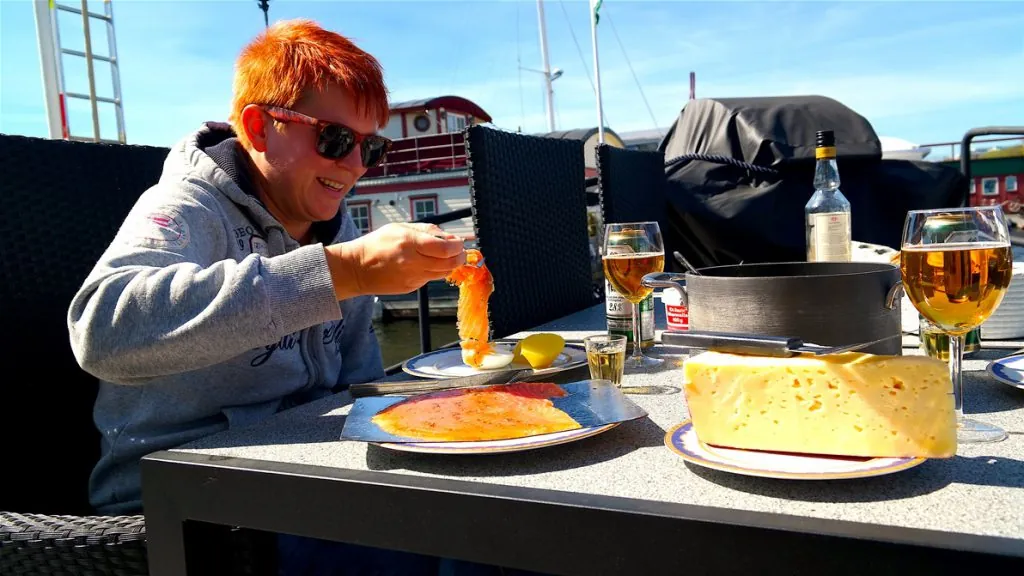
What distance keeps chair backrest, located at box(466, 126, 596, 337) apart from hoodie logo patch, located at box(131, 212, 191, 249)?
1.02 meters

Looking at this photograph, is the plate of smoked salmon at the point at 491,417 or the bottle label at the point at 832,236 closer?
the plate of smoked salmon at the point at 491,417

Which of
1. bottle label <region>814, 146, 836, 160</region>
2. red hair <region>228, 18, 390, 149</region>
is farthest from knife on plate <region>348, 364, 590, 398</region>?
bottle label <region>814, 146, 836, 160</region>

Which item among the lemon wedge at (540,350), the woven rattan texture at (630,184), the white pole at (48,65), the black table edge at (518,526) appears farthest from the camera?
the white pole at (48,65)

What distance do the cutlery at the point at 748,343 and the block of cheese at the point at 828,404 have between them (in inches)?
0.4

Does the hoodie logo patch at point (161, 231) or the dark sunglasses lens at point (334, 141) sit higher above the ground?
the dark sunglasses lens at point (334, 141)

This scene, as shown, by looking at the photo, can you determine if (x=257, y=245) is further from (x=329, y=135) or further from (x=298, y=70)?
(x=298, y=70)

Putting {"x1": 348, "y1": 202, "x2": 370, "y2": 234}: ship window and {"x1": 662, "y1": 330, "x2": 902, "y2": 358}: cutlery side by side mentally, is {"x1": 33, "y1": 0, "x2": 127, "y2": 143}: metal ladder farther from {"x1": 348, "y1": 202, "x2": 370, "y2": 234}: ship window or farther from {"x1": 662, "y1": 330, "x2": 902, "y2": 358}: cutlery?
{"x1": 348, "y1": 202, "x2": 370, "y2": 234}: ship window

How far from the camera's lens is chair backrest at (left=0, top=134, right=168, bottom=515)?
1.53 metres

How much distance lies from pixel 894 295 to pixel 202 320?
1074mm

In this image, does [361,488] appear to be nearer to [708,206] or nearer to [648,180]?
[648,180]

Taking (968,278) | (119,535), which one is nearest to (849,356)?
(968,278)

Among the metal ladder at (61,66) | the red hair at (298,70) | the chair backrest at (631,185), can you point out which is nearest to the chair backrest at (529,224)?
the chair backrest at (631,185)

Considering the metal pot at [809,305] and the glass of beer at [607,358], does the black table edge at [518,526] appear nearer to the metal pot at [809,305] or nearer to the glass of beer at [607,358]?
the metal pot at [809,305]

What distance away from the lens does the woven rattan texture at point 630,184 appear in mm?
3004
